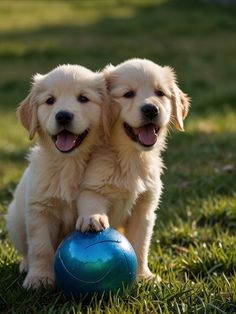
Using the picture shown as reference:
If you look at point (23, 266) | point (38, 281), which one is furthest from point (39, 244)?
point (23, 266)

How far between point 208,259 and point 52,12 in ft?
80.7

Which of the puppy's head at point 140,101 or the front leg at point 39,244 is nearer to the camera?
the puppy's head at point 140,101

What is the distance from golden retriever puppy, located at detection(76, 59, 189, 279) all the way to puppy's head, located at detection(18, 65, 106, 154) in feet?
0.42

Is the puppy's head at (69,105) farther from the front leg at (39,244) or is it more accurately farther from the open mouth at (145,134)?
the front leg at (39,244)

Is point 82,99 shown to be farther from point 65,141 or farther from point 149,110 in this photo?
point 149,110

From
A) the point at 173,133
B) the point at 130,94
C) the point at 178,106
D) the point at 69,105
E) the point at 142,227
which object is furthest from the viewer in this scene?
the point at 173,133

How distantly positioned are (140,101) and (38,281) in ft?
4.22

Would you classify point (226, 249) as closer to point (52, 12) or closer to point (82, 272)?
point (82, 272)

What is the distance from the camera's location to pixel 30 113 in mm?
4594

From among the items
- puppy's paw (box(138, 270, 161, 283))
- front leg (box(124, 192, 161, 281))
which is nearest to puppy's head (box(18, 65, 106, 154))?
front leg (box(124, 192, 161, 281))

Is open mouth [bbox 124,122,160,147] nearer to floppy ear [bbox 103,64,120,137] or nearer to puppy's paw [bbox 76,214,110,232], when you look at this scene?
floppy ear [bbox 103,64,120,137]

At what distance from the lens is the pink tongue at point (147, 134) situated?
4.38 metres

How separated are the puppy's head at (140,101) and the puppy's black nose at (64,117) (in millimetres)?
342

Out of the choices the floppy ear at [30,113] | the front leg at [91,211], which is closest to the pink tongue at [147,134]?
the front leg at [91,211]
